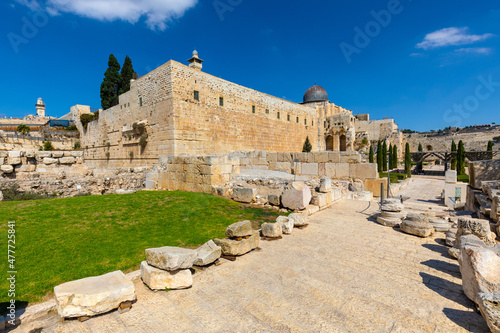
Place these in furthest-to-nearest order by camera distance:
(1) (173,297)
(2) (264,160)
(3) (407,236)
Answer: (2) (264,160)
(3) (407,236)
(1) (173,297)

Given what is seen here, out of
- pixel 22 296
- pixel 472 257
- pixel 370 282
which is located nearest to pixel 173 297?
pixel 22 296

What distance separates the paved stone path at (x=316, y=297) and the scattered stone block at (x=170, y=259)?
1.01 ft

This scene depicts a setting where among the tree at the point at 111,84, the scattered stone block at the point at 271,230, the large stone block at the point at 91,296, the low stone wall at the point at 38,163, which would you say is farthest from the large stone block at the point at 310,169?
the tree at the point at 111,84

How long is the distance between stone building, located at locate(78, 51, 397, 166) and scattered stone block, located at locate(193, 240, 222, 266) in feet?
36.4

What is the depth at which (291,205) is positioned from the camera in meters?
6.36

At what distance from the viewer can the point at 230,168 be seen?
9156 mm

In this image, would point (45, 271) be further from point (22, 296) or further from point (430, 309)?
point (430, 309)

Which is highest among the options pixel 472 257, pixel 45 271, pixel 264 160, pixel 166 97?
pixel 166 97

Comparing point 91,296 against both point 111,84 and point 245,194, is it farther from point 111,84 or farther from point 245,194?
point 111,84

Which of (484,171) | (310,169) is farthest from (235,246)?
(310,169)

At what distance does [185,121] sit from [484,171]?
13.4 metres

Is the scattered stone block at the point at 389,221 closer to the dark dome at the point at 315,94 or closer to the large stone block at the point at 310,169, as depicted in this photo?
the large stone block at the point at 310,169

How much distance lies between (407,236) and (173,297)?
4403mm

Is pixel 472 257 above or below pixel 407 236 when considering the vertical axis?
above
